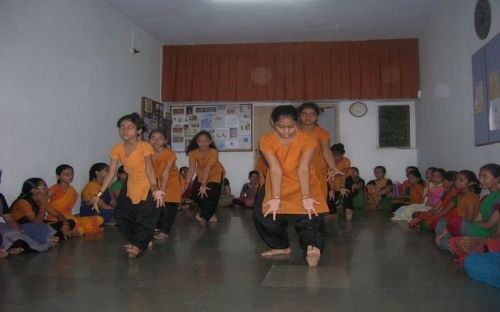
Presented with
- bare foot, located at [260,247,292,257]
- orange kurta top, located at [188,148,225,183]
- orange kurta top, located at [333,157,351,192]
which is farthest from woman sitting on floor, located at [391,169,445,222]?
bare foot, located at [260,247,292,257]

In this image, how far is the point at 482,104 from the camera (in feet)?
16.2

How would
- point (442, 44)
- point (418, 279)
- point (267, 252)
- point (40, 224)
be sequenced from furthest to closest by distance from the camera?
point (442, 44) → point (40, 224) → point (267, 252) → point (418, 279)

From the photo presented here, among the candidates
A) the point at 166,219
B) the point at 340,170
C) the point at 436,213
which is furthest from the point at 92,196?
the point at 436,213

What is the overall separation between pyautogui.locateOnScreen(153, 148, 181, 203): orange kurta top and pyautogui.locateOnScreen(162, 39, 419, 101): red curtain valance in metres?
4.28

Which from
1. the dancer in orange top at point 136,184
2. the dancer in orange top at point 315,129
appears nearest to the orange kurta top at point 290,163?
the dancer in orange top at point 315,129

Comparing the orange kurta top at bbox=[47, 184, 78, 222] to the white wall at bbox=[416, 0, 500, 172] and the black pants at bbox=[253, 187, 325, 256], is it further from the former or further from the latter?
the white wall at bbox=[416, 0, 500, 172]

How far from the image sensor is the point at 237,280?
2.76 metres

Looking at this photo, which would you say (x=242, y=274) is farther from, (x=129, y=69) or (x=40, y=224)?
(x=129, y=69)

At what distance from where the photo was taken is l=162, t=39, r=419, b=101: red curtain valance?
8445 millimetres

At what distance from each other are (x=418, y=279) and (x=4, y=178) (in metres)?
4.04

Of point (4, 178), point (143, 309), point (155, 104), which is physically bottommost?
point (143, 309)

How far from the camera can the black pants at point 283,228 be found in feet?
10.6

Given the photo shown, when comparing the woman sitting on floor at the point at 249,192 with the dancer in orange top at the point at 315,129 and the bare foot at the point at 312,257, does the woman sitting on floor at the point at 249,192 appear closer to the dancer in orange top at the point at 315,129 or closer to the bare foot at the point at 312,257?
the dancer in orange top at the point at 315,129

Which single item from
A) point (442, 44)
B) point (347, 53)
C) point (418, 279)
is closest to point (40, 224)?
point (418, 279)
